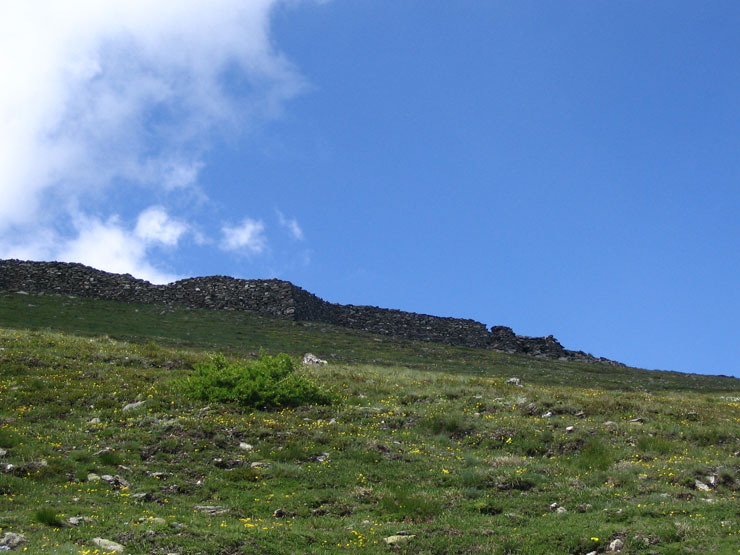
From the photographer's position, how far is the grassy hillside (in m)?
12.2

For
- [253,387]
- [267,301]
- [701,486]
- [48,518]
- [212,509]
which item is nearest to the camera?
[48,518]

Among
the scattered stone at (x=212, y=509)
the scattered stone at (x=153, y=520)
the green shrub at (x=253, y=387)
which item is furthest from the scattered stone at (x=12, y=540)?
the green shrub at (x=253, y=387)

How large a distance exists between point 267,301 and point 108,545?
178 ft

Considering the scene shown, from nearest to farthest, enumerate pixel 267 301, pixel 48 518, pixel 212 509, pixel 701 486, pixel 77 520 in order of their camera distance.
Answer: pixel 48 518, pixel 77 520, pixel 212 509, pixel 701 486, pixel 267 301

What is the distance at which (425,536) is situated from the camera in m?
12.6

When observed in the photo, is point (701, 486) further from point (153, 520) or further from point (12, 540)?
point (12, 540)

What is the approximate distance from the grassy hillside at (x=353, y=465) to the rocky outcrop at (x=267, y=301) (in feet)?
113

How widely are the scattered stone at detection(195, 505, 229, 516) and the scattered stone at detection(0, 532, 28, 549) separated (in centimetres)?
328

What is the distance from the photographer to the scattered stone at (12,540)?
428 inches

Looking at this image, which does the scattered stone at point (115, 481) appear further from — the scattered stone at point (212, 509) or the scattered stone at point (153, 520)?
the scattered stone at point (153, 520)

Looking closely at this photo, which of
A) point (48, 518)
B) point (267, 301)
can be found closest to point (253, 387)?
point (48, 518)

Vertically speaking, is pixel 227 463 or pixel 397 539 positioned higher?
pixel 227 463

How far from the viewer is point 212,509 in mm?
13836

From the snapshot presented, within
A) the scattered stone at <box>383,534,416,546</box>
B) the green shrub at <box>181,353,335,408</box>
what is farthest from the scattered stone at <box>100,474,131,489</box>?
the green shrub at <box>181,353,335,408</box>
